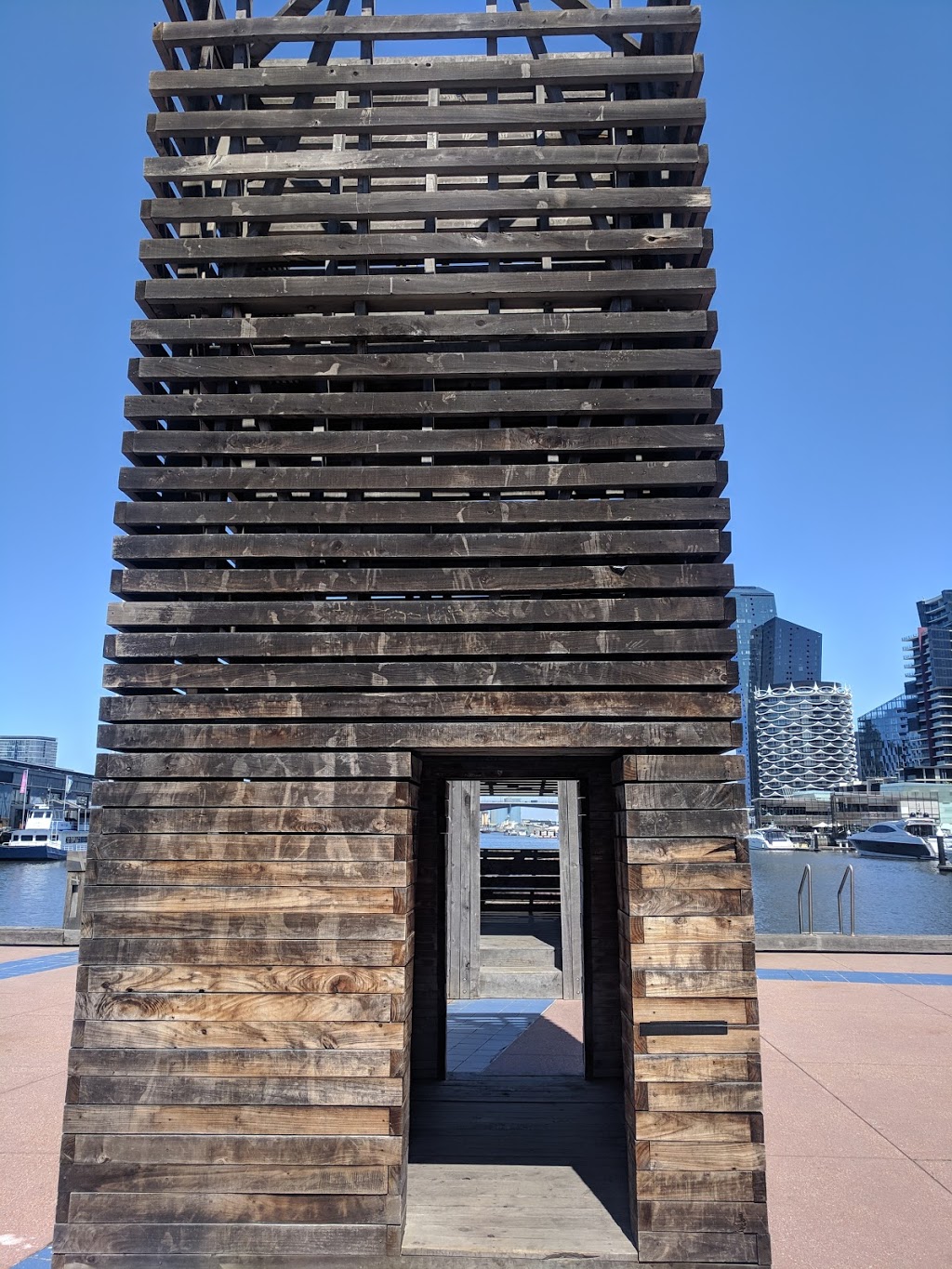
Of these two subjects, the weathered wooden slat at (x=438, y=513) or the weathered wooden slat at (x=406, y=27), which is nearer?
the weathered wooden slat at (x=438, y=513)

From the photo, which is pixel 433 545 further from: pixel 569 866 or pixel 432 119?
pixel 569 866

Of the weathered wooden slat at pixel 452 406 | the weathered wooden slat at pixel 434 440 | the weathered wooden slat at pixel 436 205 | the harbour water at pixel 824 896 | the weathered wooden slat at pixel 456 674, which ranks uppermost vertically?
the weathered wooden slat at pixel 436 205

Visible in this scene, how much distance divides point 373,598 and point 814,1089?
5739mm

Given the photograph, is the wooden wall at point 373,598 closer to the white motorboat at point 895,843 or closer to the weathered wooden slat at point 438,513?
the weathered wooden slat at point 438,513

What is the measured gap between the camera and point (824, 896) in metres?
44.3

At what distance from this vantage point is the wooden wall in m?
4.04

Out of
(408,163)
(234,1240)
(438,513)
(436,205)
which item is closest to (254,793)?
(438,513)

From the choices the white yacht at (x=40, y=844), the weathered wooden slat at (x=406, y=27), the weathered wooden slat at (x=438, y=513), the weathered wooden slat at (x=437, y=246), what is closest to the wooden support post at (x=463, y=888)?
the weathered wooden slat at (x=438, y=513)

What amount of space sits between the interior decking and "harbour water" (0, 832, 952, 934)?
15.4 m

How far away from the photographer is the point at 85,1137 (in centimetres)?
407

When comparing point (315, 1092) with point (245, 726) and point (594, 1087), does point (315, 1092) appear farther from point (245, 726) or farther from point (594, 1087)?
point (594, 1087)

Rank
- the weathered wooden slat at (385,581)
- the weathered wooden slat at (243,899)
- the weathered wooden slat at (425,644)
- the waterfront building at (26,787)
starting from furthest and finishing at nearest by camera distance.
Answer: the waterfront building at (26,787)
the weathered wooden slat at (385,581)
the weathered wooden slat at (425,644)
the weathered wooden slat at (243,899)

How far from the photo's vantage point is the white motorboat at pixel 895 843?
7538 cm

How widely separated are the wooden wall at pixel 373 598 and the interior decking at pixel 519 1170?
445 millimetres
